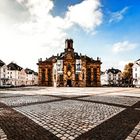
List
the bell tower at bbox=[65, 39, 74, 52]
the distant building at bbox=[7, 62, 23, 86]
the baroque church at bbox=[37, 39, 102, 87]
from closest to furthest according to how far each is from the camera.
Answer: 1. the baroque church at bbox=[37, 39, 102, 87]
2. the bell tower at bbox=[65, 39, 74, 52]
3. the distant building at bbox=[7, 62, 23, 86]

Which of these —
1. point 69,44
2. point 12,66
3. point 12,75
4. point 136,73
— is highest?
point 69,44

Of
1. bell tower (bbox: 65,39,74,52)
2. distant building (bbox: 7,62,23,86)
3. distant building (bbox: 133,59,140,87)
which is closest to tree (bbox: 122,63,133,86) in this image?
distant building (bbox: 133,59,140,87)

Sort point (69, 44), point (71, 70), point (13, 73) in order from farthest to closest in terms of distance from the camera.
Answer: point (13, 73)
point (69, 44)
point (71, 70)

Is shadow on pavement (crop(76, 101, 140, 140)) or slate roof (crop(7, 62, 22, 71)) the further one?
slate roof (crop(7, 62, 22, 71))

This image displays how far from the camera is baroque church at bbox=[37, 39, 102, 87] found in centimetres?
6862

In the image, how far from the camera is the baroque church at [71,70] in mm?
68625

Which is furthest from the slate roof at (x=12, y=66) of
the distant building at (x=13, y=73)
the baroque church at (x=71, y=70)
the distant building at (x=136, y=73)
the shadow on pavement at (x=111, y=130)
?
the shadow on pavement at (x=111, y=130)

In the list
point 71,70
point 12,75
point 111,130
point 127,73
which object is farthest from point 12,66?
point 111,130

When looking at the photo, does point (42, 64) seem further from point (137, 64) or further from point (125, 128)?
point (125, 128)

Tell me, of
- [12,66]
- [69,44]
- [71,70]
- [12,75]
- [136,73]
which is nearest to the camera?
[71,70]

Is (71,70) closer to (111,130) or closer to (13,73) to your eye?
(13,73)

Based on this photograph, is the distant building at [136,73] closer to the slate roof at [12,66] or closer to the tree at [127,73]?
the tree at [127,73]

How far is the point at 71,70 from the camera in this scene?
69188 mm

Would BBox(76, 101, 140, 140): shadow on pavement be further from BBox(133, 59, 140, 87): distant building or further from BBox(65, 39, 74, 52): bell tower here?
BBox(133, 59, 140, 87): distant building
